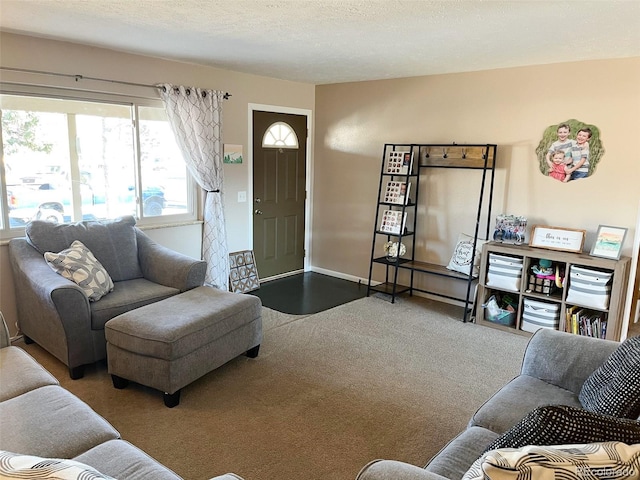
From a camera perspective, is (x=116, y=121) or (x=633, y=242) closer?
(x=633, y=242)

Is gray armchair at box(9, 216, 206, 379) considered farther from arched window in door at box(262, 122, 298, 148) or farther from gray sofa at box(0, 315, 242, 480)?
arched window in door at box(262, 122, 298, 148)

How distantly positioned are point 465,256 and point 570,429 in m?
3.45

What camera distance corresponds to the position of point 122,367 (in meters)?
2.91

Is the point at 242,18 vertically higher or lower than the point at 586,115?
higher

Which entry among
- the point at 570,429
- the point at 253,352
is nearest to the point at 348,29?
the point at 253,352

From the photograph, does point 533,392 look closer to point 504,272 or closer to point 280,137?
point 504,272

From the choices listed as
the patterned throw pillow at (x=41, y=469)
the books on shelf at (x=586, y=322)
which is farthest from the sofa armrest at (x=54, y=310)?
the books on shelf at (x=586, y=322)

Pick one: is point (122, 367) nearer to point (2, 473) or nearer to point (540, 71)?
point (2, 473)

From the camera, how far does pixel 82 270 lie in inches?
130

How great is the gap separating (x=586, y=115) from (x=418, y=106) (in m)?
1.56

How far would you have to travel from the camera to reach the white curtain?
4.39 metres

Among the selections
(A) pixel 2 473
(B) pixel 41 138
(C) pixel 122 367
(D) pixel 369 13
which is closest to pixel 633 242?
(D) pixel 369 13

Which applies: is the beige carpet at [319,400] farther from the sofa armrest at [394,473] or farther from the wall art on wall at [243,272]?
the wall art on wall at [243,272]

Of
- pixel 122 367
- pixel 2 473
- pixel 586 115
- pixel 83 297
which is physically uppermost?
pixel 586 115
